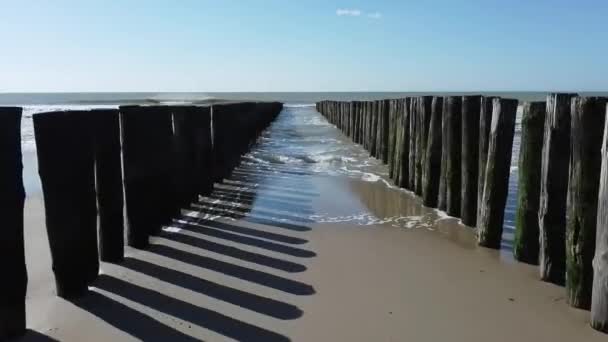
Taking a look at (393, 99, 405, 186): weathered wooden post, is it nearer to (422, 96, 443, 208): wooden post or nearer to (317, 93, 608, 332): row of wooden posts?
(317, 93, 608, 332): row of wooden posts

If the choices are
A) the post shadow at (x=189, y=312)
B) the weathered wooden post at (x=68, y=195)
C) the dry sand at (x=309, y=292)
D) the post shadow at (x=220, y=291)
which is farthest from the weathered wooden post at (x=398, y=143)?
the weathered wooden post at (x=68, y=195)

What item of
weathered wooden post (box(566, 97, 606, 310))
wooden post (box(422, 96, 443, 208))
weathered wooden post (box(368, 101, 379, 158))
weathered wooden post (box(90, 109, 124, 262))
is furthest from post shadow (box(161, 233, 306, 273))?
weathered wooden post (box(368, 101, 379, 158))

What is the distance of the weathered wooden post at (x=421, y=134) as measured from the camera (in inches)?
272

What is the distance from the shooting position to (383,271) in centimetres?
416

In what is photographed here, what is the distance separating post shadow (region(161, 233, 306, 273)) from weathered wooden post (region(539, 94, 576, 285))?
1.82 metres

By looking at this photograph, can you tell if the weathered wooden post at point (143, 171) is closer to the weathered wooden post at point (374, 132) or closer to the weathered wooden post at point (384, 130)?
the weathered wooden post at point (384, 130)

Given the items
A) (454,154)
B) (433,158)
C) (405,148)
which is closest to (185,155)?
(433,158)

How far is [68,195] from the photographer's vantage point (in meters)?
3.59

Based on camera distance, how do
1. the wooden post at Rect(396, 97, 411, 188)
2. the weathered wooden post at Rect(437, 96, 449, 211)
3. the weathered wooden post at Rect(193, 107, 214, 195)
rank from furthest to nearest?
the wooden post at Rect(396, 97, 411, 188)
the weathered wooden post at Rect(193, 107, 214, 195)
the weathered wooden post at Rect(437, 96, 449, 211)

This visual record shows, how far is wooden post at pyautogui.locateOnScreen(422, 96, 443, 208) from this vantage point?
646 centimetres

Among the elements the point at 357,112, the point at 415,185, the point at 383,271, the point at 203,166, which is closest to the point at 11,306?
the point at 383,271

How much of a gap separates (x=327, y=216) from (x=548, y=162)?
8.94 ft

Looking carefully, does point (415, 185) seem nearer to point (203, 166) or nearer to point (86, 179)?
point (203, 166)

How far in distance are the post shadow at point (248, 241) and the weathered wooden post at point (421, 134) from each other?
2.78 meters
